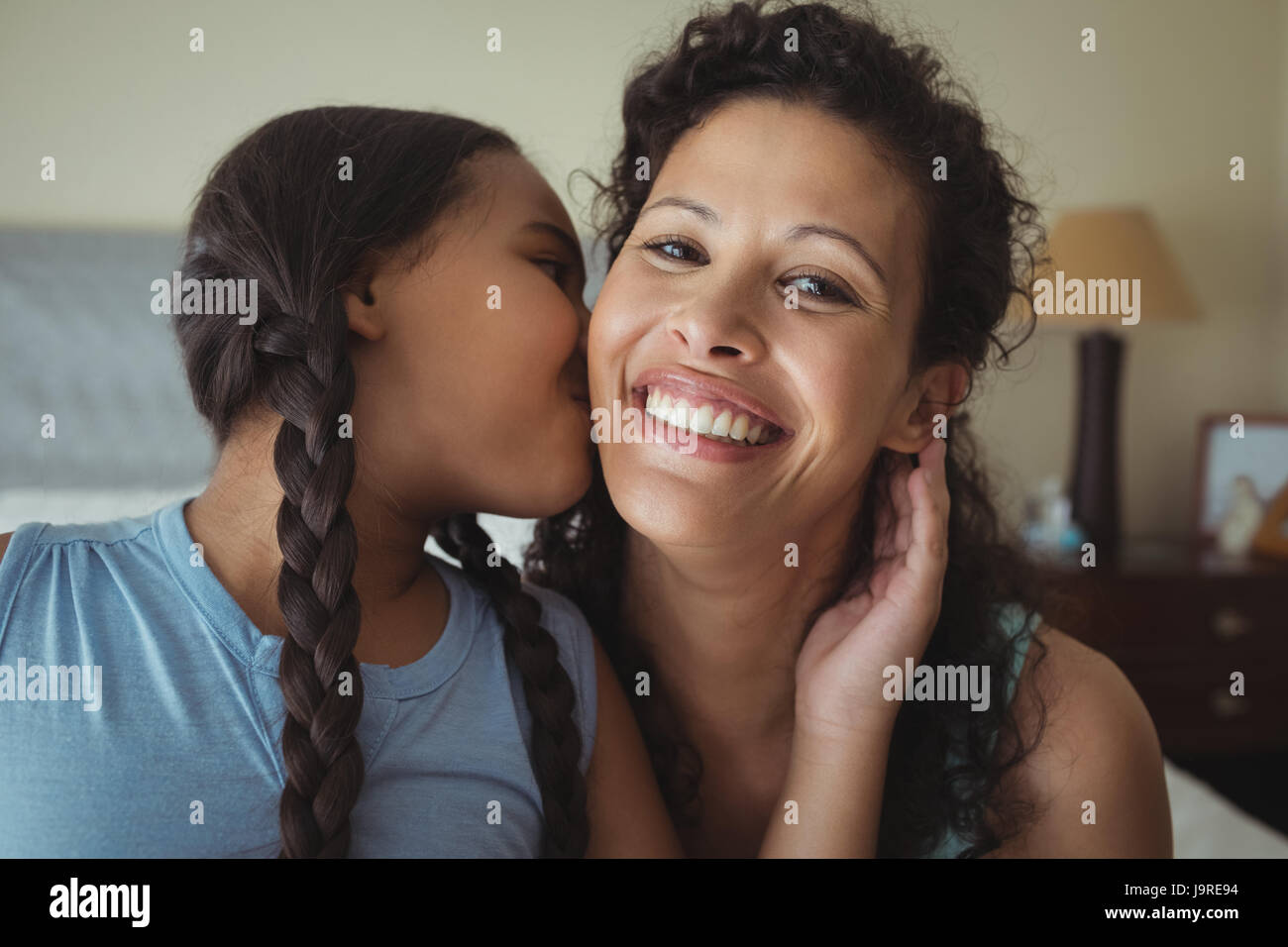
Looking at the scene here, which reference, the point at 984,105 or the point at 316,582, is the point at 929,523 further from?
the point at 984,105

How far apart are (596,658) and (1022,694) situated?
495 millimetres

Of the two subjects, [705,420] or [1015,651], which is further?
[1015,651]

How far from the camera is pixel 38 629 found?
2.78 ft

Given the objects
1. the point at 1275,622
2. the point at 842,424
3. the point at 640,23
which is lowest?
the point at 1275,622

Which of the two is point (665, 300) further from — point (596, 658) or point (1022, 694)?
point (1022, 694)

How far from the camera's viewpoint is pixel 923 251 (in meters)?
1.09

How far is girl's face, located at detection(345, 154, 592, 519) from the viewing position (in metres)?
1.02

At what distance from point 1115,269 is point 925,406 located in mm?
2135

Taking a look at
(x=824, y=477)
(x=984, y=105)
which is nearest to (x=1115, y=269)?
(x=984, y=105)

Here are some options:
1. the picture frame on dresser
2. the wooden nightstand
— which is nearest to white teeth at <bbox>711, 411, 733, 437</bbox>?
the wooden nightstand

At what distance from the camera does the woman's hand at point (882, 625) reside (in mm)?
1046

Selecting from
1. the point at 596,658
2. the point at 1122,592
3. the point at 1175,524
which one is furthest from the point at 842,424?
the point at 1175,524

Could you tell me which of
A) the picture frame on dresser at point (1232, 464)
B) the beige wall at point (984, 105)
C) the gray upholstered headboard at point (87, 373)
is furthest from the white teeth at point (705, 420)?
the picture frame on dresser at point (1232, 464)

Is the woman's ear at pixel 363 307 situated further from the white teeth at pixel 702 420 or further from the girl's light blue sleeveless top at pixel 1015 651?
the girl's light blue sleeveless top at pixel 1015 651
